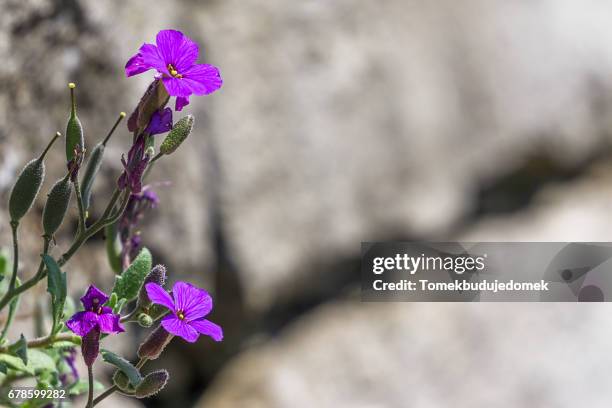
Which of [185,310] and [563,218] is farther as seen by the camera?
[563,218]

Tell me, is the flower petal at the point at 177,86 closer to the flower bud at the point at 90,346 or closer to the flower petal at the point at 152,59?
the flower petal at the point at 152,59

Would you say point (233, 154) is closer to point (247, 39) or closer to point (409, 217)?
point (247, 39)

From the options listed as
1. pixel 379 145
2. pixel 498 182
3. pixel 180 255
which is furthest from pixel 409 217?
pixel 180 255

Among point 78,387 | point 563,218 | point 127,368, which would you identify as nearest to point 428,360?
point 563,218

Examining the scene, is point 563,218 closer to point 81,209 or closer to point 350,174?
point 350,174

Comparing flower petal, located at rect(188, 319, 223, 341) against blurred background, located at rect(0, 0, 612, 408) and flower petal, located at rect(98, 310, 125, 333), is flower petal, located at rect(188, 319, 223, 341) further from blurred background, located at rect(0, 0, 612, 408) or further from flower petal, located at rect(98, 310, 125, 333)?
blurred background, located at rect(0, 0, 612, 408)

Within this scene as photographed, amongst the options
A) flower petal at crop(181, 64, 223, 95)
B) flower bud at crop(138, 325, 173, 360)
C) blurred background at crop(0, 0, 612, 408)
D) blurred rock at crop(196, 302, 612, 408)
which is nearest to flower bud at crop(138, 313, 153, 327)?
flower bud at crop(138, 325, 173, 360)
